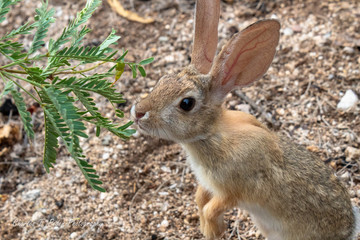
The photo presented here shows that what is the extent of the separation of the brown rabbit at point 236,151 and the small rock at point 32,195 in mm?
1963

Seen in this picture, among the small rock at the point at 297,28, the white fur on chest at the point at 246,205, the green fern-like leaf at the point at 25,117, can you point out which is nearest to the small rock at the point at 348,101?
the small rock at the point at 297,28

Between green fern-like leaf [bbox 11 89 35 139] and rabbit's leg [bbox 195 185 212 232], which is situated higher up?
green fern-like leaf [bbox 11 89 35 139]

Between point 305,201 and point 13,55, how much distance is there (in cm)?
262

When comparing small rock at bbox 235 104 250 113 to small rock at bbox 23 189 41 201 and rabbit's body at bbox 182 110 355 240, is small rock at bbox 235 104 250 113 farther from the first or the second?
small rock at bbox 23 189 41 201

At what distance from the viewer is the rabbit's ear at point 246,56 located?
11.9ft

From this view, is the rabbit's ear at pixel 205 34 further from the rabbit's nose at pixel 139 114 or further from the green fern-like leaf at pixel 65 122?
the green fern-like leaf at pixel 65 122

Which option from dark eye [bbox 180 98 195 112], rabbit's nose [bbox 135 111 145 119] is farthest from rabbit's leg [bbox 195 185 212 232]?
rabbit's nose [bbox 135 111 145 119]

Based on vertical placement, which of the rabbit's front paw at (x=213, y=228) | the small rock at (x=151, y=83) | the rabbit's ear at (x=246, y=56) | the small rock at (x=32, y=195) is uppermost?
the rabbit's ear at (x=246, y=56)

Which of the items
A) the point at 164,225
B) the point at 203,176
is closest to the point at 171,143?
the point at 164,225

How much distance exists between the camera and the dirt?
484cm

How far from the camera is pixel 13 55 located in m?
3.04

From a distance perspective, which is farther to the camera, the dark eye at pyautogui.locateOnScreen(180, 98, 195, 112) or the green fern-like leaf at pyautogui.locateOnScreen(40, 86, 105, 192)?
the dark eye at pyautogui.locateOnScreen(180, 98, 195, 112)

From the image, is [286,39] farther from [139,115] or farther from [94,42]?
[139,115]

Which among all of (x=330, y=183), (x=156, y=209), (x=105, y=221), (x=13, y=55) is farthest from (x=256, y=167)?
(x=13, y=55)
